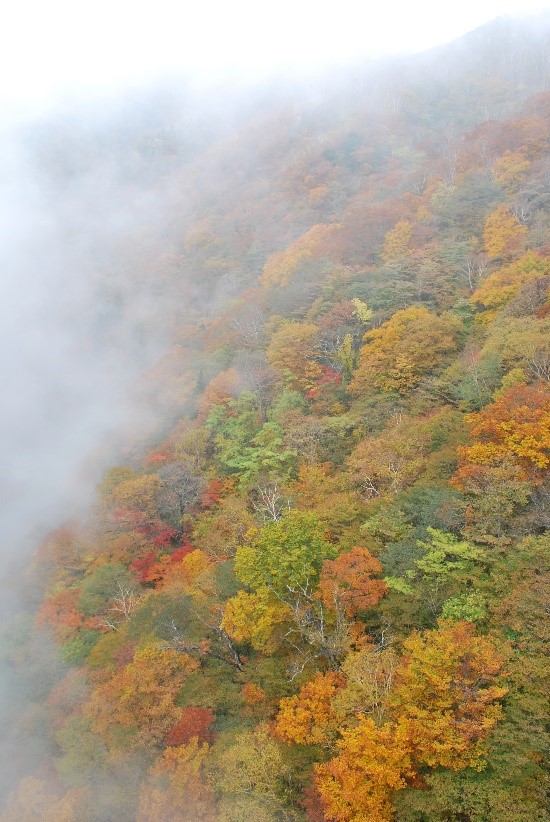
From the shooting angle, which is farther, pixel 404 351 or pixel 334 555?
pixel 404 351

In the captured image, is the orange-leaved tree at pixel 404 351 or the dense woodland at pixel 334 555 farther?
the orange-leaved tree at pixel 404 351

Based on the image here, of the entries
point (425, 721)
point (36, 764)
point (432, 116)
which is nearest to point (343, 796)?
point (425, 721)


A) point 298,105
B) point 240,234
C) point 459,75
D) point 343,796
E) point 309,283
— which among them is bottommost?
point 343,796

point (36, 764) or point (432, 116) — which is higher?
point (432, 116)

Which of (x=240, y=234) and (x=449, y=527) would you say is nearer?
(x=449, y=527)

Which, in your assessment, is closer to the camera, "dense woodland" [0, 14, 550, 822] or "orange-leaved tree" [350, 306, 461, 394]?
"dense woodland" [0, 14, 550, 822]

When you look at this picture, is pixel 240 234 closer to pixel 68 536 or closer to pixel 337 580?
pixel 68 536

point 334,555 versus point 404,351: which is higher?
point 404,351

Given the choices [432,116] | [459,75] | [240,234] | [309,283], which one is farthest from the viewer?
[459,75]
